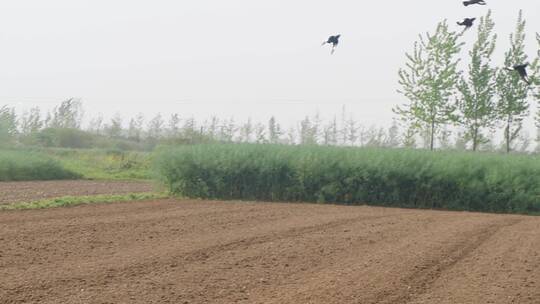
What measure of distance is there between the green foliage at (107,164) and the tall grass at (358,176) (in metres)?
8.49

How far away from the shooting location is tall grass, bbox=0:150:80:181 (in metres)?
24.7

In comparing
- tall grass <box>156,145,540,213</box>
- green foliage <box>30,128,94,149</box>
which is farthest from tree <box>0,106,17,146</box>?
tall grass <box>156,145,540,213</box>

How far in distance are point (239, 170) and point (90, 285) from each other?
11.7 metres

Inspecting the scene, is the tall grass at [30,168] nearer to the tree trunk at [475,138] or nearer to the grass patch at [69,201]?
the grass patch at [69,201]

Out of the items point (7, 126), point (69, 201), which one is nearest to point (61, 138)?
point (7, 126)

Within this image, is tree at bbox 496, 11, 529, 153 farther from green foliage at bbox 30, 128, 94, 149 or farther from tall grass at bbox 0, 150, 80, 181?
green foliage at bbox 30, 128, 94, 149

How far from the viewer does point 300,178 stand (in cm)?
A: 1745

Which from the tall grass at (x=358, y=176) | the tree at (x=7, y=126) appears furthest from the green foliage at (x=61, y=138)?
the tall grass at (x=358, y=176)

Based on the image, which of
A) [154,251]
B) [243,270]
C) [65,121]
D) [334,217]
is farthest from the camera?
[65,121]

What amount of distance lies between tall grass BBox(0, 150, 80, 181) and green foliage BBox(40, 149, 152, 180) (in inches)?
34.3

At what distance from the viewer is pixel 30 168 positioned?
2561 centimetres

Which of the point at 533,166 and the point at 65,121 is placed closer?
the point at 533,166

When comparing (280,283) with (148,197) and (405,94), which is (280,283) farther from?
(405,94)

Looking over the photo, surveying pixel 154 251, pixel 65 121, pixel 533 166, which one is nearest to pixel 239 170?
pixel 533 166
